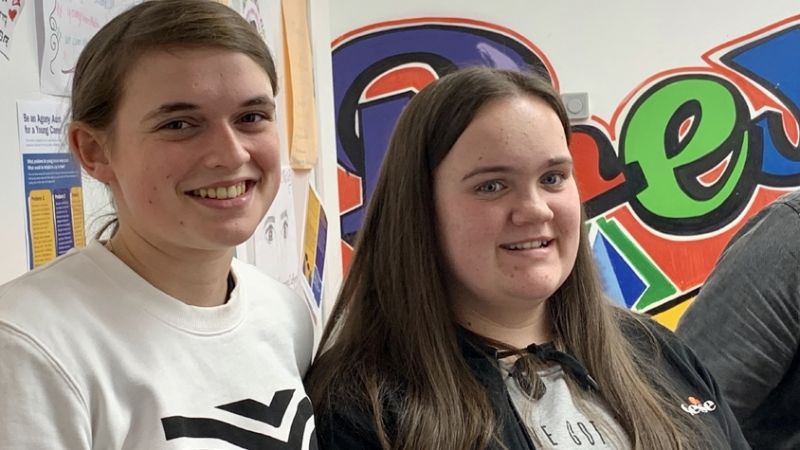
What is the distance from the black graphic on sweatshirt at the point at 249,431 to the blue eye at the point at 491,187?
35 centimetres

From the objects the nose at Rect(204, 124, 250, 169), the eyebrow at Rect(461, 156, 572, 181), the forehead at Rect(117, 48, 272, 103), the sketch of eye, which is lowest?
the sketch of eye

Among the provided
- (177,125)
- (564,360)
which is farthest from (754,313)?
(177,125)

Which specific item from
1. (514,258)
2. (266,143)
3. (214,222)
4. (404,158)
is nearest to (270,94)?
(266,143)

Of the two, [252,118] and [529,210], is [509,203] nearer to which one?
[529,210]

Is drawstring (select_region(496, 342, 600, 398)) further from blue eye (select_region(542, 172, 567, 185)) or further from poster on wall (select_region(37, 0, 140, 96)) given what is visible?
poster on wall (select_region(37, 0, 140, 96))

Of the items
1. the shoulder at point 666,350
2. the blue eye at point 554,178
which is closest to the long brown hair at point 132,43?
the blue eye at point 554,178

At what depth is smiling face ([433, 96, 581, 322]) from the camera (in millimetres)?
1180

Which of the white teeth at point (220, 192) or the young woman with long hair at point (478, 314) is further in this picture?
the young woman with long hair at point (478, 314)

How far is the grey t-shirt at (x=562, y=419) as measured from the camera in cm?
116

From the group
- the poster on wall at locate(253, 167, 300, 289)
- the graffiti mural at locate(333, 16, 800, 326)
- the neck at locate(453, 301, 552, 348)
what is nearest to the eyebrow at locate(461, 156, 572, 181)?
the neck at locate(453, 301, 552, 348)

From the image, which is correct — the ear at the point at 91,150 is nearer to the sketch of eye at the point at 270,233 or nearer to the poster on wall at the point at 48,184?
the poster on wall at the point at 48,184

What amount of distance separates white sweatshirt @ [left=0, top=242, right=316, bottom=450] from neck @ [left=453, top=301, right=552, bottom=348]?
0.93ft

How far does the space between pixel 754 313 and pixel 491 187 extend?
50 centimetres

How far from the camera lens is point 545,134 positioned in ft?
3.97
